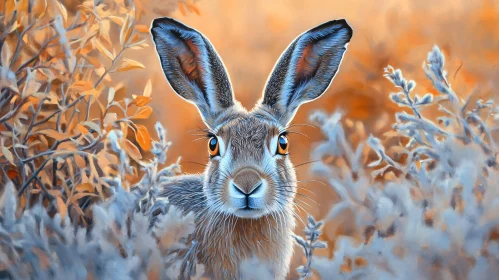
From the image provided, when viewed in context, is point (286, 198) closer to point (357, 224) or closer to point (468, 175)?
point (357, 224)

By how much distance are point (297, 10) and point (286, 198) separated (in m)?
0.89

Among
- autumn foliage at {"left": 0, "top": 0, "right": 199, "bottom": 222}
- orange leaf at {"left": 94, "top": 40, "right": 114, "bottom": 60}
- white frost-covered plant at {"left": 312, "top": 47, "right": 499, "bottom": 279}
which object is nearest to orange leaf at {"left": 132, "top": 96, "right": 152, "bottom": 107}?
autumn foliage at {"left": 0, "top": 0, "right": 199, "bottom": 222}

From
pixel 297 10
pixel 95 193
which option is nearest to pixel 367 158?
pixel 297 10

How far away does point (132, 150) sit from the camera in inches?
103

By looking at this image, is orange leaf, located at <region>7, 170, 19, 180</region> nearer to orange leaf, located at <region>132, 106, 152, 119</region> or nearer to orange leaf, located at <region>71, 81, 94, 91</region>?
orange leaf, located at <region>71, 81, 94, 91</region>

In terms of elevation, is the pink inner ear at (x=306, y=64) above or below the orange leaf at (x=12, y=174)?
above

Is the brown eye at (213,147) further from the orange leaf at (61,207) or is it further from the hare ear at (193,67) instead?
the orange leaf at (61,207)

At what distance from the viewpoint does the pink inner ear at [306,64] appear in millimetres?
2643

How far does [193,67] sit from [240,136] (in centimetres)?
40

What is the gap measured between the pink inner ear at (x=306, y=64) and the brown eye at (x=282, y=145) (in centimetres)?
28

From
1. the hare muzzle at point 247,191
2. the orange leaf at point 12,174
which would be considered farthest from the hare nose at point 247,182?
the orange leaf at point 12,174

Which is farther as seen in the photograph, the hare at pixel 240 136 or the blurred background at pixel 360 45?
the blurred background at pixel 360 45

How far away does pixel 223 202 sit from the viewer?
243cm

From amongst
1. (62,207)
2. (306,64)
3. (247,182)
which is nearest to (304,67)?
(306,64)
